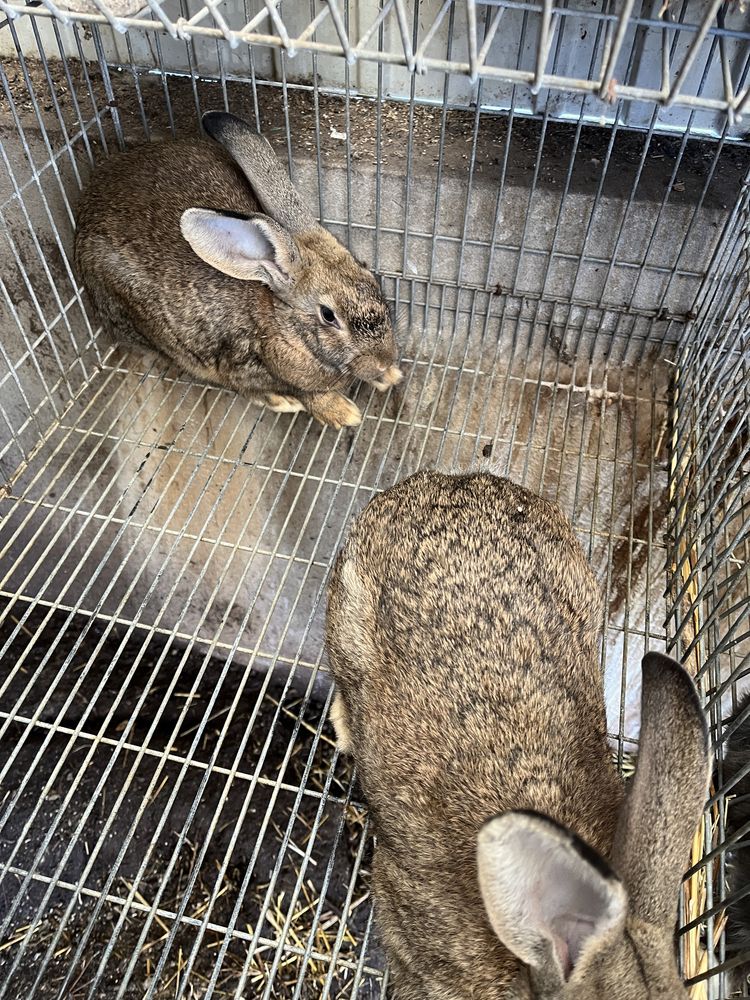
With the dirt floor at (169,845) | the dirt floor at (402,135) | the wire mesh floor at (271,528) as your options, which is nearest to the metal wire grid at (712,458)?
the wire mesh floor at (271,528)

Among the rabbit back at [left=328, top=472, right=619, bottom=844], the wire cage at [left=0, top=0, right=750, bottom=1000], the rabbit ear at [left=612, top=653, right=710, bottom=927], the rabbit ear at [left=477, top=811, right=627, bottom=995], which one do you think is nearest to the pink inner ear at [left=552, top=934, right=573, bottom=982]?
the rabbit ear at [left=477, top=811, right=627, bottom=995]

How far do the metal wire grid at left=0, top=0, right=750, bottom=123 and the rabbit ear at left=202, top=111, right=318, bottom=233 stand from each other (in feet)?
1.70

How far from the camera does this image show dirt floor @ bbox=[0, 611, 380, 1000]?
2.79 m

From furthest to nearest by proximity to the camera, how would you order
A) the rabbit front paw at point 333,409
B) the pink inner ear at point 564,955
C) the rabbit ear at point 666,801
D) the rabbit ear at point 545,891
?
1. the rabbit front paw at point 333,409
2. the rabbit ear at point 666,801
3. the pink inner ear at point 564,955
4. the rabbit ear at point 545,891

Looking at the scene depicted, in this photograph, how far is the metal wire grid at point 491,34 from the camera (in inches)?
55.3

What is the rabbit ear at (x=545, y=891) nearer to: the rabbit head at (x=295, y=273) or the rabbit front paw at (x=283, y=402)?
the rabbit head at (x=295, y=273)

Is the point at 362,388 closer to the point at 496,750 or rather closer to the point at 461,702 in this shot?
the point at 461,702

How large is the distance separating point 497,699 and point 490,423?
63.7 inches

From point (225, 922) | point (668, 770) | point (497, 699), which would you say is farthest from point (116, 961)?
point (668, 770)

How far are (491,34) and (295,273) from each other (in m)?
1.35

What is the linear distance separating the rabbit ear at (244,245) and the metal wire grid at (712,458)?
1.56 meters

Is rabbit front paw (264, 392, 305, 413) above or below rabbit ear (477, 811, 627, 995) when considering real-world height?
below

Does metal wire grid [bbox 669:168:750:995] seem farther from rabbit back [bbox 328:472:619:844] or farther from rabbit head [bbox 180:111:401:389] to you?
rabbit head [bbox 180:111:401:389]

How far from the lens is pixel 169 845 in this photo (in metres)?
3.20
